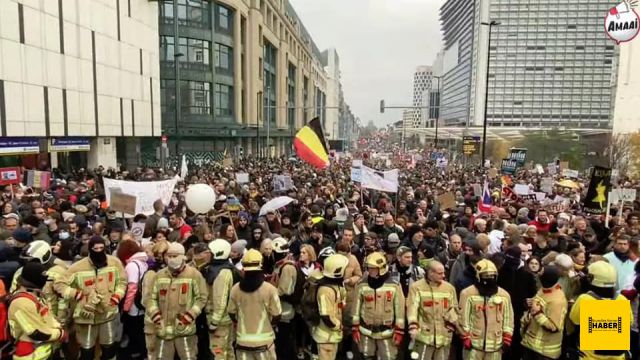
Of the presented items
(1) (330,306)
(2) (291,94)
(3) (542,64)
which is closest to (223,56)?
(2) (291,94)

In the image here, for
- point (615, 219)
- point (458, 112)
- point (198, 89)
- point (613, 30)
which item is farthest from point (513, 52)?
point (615, 219)

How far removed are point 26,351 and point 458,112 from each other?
163543 millimetres

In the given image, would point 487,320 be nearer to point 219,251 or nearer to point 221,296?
point 221,296

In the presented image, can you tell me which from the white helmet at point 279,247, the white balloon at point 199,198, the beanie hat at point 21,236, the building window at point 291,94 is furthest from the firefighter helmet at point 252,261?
the building window at point 291,94

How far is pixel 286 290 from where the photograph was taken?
548cm

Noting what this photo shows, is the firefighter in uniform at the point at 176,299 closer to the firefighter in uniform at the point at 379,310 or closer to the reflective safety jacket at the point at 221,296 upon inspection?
the reflective safety jacket at the point at 221,296

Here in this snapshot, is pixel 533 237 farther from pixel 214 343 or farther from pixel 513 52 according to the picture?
pixel 513 52

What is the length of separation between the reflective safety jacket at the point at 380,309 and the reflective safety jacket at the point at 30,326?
301 cm

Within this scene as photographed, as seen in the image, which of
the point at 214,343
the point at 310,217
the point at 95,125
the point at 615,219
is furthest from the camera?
the point at 95,125

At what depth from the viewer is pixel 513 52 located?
13238 centimetres

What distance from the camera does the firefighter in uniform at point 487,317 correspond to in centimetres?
489

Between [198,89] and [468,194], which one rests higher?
[198,89]

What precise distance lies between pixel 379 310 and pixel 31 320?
3361 mm

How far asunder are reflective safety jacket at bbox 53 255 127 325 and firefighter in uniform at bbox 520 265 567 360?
4.55 metres
